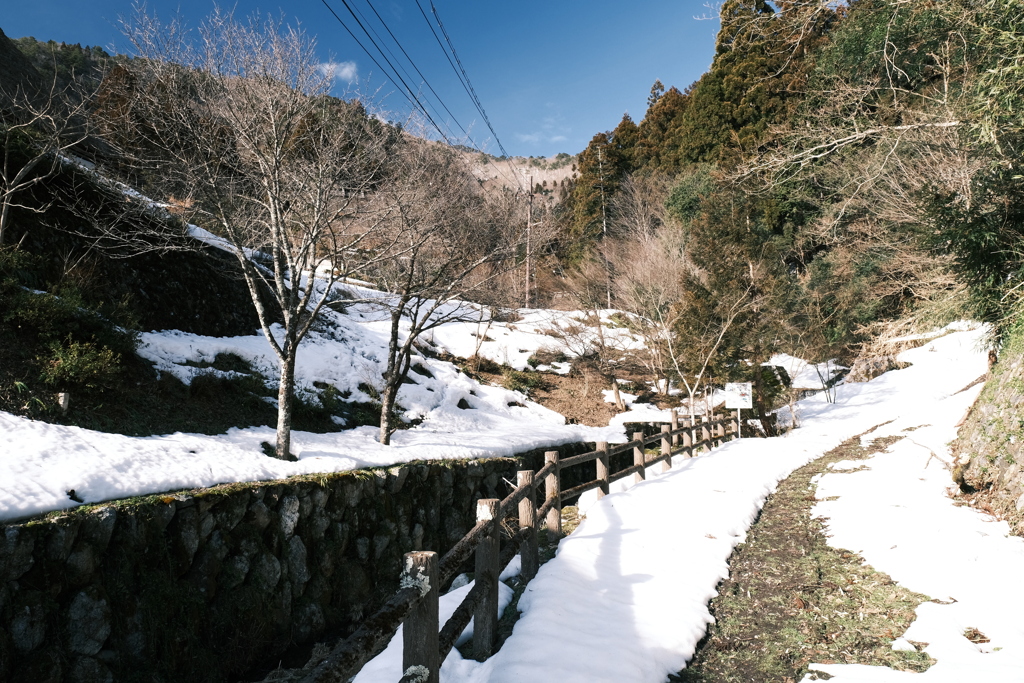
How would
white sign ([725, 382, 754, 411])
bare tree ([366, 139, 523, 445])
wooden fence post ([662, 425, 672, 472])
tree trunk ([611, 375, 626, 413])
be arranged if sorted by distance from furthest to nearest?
tree trunk ([611, 375, 626, 413]), white sign ([725, 382, 754, 411]), wooden fence post ([662, 425, 672, 472]), bare tree ([366, 139, 523, 445])

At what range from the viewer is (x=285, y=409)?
24.3ft

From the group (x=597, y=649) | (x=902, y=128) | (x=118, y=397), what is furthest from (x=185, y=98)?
(x=902, y=128)

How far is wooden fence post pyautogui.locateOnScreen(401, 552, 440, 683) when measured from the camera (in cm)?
239

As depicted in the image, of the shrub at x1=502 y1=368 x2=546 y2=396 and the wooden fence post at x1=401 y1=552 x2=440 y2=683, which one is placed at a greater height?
Answer: the shrub at x1=502 y1=368 x2=546 y2=396

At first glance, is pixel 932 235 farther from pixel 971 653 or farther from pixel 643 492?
pixel 971 653

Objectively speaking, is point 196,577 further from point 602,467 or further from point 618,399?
point 618,399

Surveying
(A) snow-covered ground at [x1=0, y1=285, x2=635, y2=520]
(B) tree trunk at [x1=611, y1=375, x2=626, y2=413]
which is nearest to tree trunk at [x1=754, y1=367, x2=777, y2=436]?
(B) tree trunk at [x1=611, y1=375, x2=626, y2=413]

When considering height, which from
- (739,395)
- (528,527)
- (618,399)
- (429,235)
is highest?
(429,235)

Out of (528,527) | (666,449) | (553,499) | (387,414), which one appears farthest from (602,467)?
(387,414)

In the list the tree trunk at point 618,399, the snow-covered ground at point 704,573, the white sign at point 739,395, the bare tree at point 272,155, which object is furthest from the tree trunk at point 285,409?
the tree trunk at point 618,399

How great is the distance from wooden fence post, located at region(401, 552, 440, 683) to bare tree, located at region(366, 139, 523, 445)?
279 inches

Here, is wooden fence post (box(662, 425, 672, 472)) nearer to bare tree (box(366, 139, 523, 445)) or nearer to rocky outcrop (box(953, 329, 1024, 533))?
rocky outcrop (box(953, 329, 1024, 533))

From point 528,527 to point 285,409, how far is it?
14.4 feet

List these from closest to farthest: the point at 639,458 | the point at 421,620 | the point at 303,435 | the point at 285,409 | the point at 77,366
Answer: the point at 421,620 < the point at 77,366 < the point at 285,409 < the point at 639,458 < the point at 303,435
